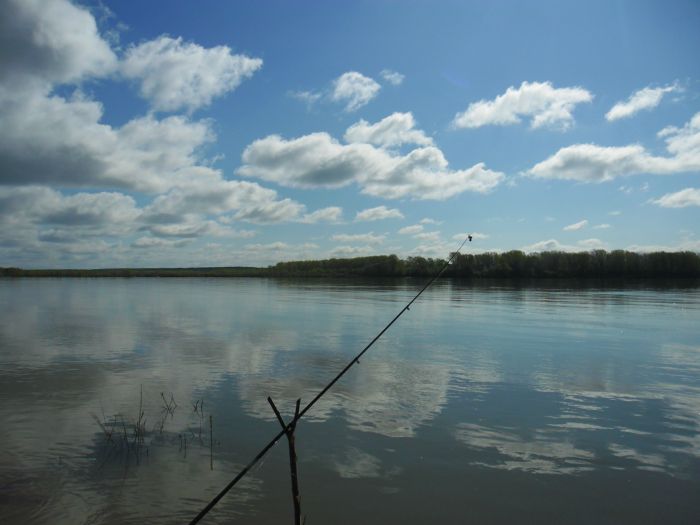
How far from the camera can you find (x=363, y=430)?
11.0 metres

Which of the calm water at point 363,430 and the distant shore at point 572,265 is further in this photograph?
the distant shore at point 572,265

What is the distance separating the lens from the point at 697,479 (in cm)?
870

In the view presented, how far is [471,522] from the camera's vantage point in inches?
289

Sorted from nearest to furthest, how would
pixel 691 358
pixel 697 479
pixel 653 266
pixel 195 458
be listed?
pixel 697 479 → pixel 195 458 → pixel 691 358 → pixel 653 266

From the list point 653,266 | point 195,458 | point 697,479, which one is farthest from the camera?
point 653,266

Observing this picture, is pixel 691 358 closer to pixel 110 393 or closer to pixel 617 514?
pixel 617 514

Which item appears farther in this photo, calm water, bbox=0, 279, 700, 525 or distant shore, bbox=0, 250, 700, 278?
distant shore, bbox=0, 250, 700, 278

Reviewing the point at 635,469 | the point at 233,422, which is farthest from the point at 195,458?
the point at 635,469

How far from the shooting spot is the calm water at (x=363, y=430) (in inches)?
306

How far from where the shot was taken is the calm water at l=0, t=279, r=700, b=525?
306 inches

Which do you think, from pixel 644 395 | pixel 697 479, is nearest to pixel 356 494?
pixel 697 479

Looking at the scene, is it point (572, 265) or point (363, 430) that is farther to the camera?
point (572, 265)

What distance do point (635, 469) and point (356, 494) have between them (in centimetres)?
518

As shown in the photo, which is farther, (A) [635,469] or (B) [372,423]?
(B) [372,423]
